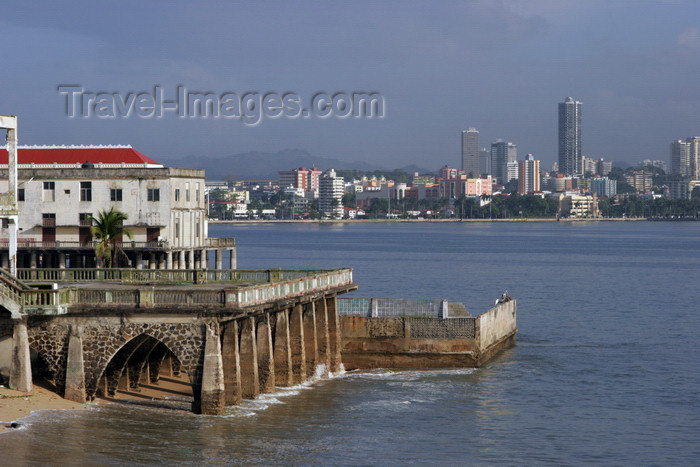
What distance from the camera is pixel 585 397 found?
158 feet

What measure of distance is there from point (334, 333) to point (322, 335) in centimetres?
170

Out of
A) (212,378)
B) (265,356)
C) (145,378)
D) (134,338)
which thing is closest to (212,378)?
(212,378)

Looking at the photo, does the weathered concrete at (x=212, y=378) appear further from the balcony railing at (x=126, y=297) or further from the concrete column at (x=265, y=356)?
the concrete column at (x=265, y=356)

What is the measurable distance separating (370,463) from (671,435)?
491 inches

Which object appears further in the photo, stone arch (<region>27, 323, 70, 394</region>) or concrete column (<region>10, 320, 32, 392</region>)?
stone arch (<region>27, 323, 70, 394</region>)

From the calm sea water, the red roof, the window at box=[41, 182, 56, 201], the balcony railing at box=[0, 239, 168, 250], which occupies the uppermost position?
the red roof

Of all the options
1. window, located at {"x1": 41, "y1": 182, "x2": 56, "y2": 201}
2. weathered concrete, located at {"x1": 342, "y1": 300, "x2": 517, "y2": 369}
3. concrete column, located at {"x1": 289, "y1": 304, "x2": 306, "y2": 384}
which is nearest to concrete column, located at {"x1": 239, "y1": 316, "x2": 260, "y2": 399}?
concrete column, located at {"x1": 289, "y1": 304, "x2": 306, "y2": 384}

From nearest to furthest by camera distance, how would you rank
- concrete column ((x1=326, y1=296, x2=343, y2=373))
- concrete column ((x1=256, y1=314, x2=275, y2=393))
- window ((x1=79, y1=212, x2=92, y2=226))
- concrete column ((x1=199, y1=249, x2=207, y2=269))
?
1. concrete column ((x1=256, y1=314, x2=275, y2=393))
2. concrete column ((x1=326, y1=296, x2=343, y2=373))
3. window ((x1=79, y1=212, x2=92, y2=226))
4. concrete column ((x1=199, y1=249, x2=207, y2=269))

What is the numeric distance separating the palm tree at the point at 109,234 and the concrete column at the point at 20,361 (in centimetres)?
2089

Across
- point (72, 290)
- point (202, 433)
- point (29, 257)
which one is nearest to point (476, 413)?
point (202, 433)

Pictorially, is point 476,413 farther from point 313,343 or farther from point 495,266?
point 495,266

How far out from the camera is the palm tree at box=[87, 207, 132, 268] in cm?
5809

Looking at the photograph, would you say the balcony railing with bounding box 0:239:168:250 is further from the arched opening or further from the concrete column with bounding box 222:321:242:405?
the concrete column with bounding box 222:321:242:405

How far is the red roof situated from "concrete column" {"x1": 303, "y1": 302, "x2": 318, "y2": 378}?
26.3 m
